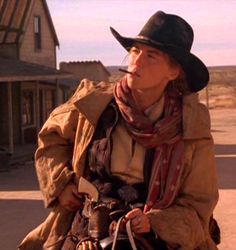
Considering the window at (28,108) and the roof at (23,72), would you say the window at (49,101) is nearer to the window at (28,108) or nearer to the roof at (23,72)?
the window at (28,108)

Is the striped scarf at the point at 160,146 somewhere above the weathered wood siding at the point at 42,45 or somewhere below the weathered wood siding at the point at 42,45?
above

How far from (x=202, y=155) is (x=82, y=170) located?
53cm

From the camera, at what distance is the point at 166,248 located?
3.10 m

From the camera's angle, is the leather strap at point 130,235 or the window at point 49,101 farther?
the window at point 49,101

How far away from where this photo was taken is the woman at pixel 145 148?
10.1ft

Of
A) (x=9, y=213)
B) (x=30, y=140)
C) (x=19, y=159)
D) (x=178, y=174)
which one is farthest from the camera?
(x=30, y=140)

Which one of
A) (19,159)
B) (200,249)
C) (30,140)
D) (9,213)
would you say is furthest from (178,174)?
(30,140)

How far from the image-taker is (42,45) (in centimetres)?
2753

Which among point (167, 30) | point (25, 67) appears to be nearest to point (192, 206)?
point (167, 30)

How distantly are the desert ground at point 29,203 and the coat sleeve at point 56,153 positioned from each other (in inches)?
206

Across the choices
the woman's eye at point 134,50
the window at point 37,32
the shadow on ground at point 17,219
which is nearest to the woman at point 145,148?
the woman's eye at point 134,50

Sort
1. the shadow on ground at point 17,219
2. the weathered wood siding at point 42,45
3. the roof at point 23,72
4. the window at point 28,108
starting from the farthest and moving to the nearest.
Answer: the weathered wood siding at point 42,45, the window at point 28,108, the roof at point 23,72, the shadow on ground at point 17,219

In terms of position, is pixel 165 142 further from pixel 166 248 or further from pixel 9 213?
pixel 9 213

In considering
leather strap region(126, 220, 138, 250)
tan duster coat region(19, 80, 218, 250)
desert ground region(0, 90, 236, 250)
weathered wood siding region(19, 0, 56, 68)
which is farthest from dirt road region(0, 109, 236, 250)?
weathered wood siding region(19, 0, 56, 68)
